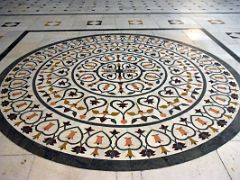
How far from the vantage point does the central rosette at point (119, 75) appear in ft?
8.65

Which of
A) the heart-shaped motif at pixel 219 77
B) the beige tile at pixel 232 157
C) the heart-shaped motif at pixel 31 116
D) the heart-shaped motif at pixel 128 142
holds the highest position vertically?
the heart-shaped motif at pixel 219 77

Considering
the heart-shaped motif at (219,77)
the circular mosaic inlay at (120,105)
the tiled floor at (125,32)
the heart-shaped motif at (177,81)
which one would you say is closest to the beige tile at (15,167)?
the tiled floor at (125,32)

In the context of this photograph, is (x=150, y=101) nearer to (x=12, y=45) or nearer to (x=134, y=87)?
(x=134, y=87)

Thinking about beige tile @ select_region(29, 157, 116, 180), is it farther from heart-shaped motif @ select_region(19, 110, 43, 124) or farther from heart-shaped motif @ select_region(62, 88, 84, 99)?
heart-shaped motif @ select_region(62, 88, 84, 99)

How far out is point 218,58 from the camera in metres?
3.35

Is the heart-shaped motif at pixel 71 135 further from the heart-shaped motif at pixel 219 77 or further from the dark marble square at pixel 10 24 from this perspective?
the dark marble square at pixel 10 24

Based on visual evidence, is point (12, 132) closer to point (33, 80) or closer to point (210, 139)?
point (33, 80)

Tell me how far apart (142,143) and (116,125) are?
29 centimetres

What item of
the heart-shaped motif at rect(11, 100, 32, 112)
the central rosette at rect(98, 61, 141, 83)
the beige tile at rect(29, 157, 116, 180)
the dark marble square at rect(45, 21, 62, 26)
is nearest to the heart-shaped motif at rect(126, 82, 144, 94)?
the central rosette at rect(98, 61, 141, 83)

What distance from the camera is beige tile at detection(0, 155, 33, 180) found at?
166 cm

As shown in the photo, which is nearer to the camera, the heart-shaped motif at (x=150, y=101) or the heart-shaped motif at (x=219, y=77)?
the heart-shaped motif at (x=150, y=101)

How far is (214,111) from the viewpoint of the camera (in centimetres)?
230

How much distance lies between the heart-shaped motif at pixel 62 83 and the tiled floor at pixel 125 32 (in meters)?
0.53

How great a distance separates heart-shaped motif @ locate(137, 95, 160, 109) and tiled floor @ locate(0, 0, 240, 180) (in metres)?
0.09
